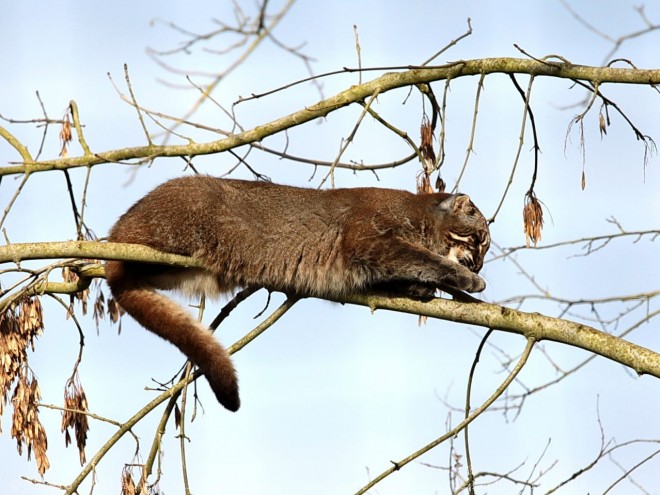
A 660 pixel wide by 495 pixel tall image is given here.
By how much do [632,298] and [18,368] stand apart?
3817 millimetres

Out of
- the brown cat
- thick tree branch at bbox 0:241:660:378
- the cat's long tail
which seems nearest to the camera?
thick tree branch at bbox 0:241:660:378

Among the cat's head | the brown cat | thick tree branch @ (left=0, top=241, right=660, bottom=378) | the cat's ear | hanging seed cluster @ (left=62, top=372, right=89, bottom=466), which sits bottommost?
hanging seed cluster @ (left=62, top=372, right=89, bottom=466)

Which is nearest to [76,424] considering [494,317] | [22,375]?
[22,375]

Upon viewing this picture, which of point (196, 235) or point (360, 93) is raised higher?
point (360, 93)

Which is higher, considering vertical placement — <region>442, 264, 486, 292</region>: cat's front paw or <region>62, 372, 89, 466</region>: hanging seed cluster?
<region>442, 264, 486, 292</region>: cat's front paw

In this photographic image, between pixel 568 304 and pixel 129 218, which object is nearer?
pixel 129 218

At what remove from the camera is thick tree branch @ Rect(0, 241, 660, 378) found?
14.5 feet

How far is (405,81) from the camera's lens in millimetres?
5863

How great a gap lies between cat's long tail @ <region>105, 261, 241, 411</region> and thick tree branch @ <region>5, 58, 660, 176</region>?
82 centimetres

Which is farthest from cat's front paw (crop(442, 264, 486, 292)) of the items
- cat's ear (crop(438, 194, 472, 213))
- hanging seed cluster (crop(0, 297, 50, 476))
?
hanging seed cluster (crop(0, 297, 50, 476))

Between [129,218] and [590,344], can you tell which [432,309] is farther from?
[129,218]

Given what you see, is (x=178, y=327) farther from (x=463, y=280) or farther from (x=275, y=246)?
(x=463, y=280)

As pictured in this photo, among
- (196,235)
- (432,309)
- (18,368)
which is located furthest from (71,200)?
(432,309)

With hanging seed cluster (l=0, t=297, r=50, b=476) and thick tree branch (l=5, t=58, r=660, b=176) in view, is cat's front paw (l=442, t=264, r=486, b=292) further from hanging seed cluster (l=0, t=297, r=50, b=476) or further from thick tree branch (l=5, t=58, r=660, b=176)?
hanging seed cluster (l=0, t=297, r=50, b=476)
